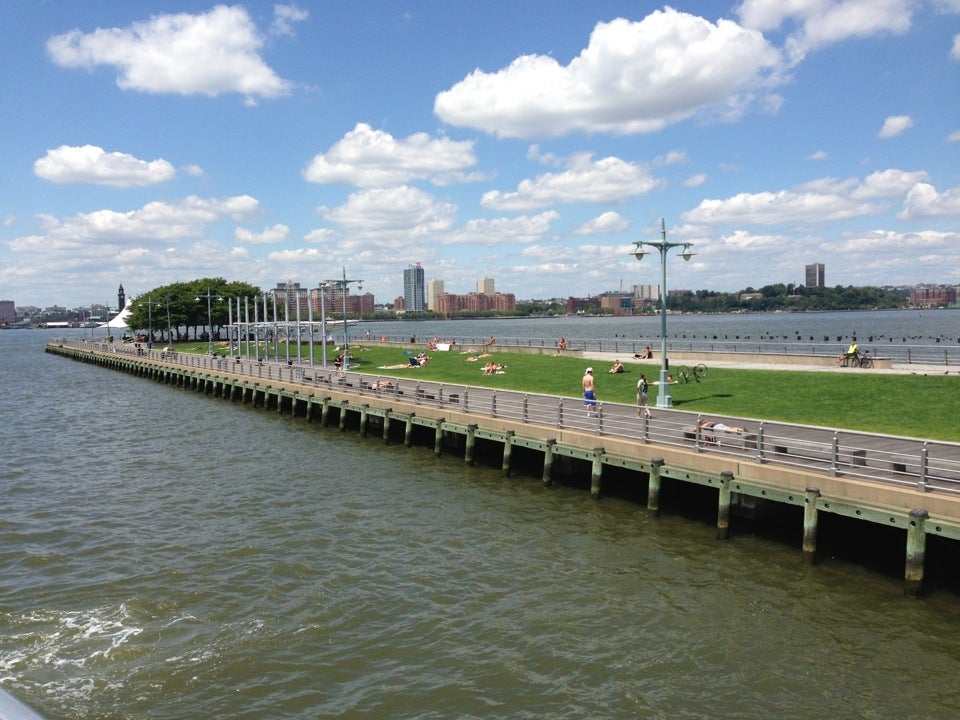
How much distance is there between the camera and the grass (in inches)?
949

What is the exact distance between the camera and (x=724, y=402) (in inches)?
1160

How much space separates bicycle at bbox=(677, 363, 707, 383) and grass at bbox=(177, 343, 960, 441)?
1.41 feet

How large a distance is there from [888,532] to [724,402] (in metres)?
11.4

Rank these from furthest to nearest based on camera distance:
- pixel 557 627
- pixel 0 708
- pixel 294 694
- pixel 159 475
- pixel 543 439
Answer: pixel 159 475 < pixel 543 439 < pixel 557 627 < pixel 294 694 < pixel 0 708

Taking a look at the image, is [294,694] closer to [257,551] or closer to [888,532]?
[257,551]

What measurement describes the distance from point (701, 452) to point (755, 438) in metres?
1.72

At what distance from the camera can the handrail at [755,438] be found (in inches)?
634

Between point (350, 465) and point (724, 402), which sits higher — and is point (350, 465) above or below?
below

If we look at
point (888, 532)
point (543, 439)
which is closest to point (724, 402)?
point (543, 439)

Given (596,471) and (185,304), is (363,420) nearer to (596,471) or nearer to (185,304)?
(596,471)

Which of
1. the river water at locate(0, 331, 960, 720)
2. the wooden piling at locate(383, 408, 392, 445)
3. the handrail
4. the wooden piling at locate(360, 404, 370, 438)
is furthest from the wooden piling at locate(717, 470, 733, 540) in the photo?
the wooden piling at locate(360, 404, 370, 438)

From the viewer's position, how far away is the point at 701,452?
19609mm

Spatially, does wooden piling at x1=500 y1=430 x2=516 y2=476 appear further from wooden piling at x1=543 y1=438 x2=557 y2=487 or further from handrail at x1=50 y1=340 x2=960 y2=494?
wooden piling at x1=543 y1=438 x2=557 y2=487

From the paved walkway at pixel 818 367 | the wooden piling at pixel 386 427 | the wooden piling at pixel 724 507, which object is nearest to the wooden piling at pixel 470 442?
the wooden piling at pixel 386 427
